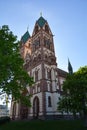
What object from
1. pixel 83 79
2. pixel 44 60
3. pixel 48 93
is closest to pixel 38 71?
pixel 44 60

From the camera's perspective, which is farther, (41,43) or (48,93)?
(41,43)

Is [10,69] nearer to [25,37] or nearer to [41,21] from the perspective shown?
[41,21]

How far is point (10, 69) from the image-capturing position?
1642 centimetres

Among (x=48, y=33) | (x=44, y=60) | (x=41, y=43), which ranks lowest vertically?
(x=44, y=60)

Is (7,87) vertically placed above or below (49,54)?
below

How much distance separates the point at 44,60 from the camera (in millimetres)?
41781

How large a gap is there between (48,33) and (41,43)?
7857 millimetres

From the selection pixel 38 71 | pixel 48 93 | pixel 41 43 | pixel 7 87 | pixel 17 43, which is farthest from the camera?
pixel 41 43

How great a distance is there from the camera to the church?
36344mm

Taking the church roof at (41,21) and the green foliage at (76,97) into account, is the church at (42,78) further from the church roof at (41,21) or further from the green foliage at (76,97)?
the green foliage at (76,97)

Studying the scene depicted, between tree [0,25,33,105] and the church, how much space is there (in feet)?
63.8

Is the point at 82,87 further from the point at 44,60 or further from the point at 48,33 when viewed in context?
the point at 48,33

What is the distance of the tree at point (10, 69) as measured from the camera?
14.9 m

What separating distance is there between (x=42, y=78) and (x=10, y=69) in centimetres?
2279
